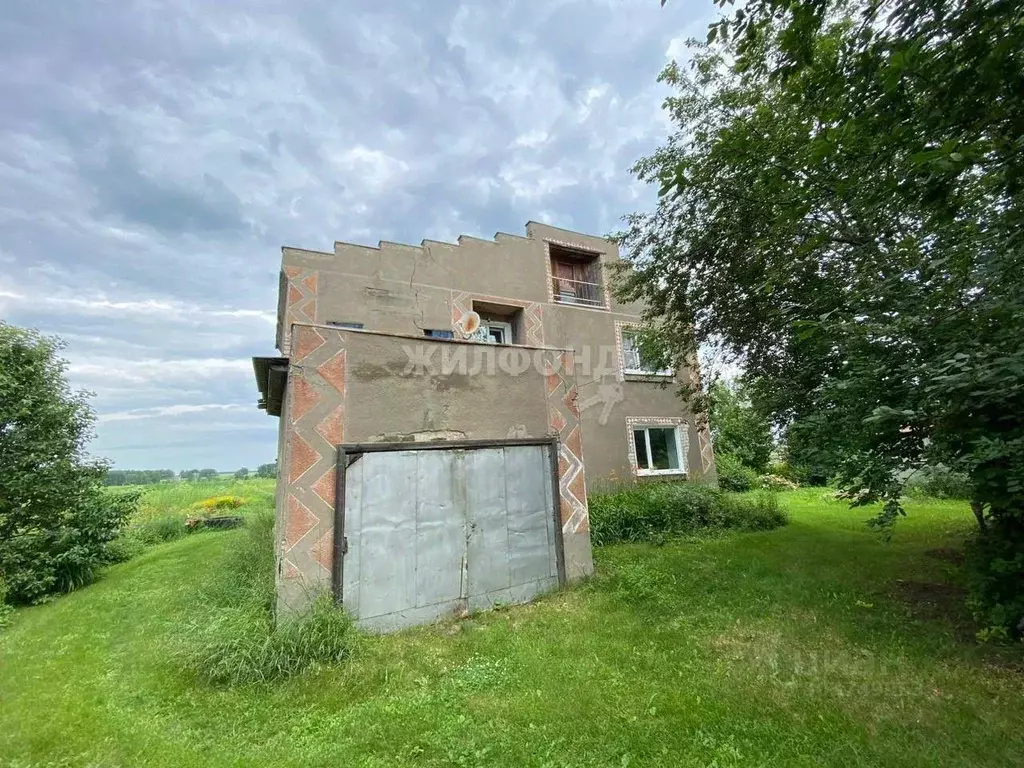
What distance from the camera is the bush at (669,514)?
941 cm

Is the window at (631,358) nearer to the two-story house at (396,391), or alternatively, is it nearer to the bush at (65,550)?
Result: the two-story house at (396,391)

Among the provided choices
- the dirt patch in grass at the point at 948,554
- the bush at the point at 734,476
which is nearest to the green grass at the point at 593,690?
the dirt patch in grass at the point at 948,554

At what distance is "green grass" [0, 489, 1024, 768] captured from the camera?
290cm

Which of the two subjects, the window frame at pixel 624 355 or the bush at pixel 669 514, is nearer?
the bush at pixel 669 514

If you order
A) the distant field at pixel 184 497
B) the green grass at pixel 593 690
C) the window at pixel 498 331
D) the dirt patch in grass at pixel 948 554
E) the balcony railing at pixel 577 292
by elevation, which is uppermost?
the balcony railing at pixel 577 292

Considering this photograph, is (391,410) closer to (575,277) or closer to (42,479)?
(42,479)

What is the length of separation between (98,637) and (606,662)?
21.7 ft

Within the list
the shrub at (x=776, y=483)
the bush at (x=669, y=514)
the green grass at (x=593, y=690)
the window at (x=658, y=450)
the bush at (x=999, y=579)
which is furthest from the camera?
the shrub at (x=776, y=483)

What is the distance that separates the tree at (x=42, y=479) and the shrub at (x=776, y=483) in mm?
20453

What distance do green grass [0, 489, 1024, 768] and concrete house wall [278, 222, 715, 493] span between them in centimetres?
603

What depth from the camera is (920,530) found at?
28.8 ft

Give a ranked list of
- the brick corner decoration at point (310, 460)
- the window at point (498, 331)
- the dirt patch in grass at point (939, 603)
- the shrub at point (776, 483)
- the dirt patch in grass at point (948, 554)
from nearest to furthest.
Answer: the dirt patch in grass at point (939, 603) → the brick corner decoration at point (310, 460) → the dirt patch in grass at point (948, 554) → the window at point (498, 331) → the shrub at point (776, 483)

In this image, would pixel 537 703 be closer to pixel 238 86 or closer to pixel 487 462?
pixel 487 462

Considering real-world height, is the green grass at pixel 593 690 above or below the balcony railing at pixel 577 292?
below
